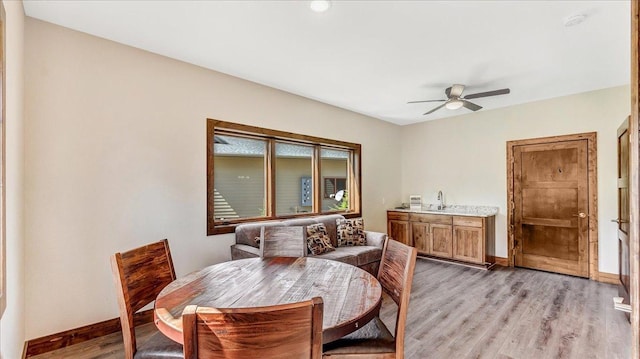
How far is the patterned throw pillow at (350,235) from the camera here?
161 inches

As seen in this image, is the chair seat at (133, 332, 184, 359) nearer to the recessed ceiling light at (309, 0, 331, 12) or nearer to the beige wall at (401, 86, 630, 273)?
the recessed ceiling light at (309, 0, 331, 12)

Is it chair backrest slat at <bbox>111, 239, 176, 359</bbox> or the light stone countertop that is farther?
the light stone countertop

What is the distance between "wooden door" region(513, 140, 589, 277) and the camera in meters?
4.36

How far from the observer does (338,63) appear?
3279 millimetres

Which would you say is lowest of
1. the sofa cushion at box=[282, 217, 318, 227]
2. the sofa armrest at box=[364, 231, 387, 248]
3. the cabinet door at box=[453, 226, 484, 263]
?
the cabinet door at box=[453, 226, 484, 263]

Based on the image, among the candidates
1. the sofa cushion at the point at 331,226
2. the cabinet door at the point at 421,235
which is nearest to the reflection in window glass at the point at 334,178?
the sofa cushion at the point at 331,226

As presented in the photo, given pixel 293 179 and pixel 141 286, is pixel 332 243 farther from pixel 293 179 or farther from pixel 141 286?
pixel 141 286

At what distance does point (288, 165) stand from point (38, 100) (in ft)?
9.22

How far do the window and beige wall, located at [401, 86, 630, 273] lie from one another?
1.63 m

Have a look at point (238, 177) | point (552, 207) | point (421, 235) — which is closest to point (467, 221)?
point (421, 235)

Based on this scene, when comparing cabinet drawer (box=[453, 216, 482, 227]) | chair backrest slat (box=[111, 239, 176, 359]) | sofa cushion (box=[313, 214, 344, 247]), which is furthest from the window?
cabinet drawer (box=[453, 216, 482, 227])

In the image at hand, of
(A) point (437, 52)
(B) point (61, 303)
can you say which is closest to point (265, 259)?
(B) point (61, 303)

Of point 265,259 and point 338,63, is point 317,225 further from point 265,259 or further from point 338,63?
point 338,63

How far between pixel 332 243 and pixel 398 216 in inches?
85.2
